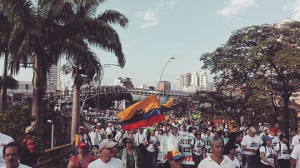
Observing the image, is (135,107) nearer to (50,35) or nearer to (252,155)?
(252,155)

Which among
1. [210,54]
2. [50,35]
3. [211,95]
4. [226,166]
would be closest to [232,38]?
[210,54]

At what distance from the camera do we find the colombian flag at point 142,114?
977 cm

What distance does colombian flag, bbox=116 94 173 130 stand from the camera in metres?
9.77

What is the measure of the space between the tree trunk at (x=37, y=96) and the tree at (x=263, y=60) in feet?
49.7

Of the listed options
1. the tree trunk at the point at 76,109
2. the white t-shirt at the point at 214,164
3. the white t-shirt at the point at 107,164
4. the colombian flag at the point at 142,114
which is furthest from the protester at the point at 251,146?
the tree trunk at the point at 76,109

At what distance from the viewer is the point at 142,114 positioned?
1005 centimetres

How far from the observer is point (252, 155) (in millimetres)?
9562

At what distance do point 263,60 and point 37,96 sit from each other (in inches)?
636

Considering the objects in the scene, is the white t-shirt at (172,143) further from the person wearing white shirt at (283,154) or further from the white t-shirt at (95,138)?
the white t-shirt at (95,138)

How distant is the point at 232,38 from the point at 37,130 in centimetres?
1961

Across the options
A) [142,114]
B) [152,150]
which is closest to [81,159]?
[142,114]

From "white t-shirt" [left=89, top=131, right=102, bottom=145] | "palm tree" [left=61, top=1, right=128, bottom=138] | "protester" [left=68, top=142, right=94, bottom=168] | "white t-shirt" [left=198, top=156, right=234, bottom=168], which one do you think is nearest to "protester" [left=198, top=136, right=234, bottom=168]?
"white t-shirt" [left=198, top=156, right=234, bottom=168]

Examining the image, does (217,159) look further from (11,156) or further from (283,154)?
(283,154)

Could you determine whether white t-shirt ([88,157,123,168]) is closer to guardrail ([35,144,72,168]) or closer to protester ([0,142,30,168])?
protester ([0,142,30,168])
